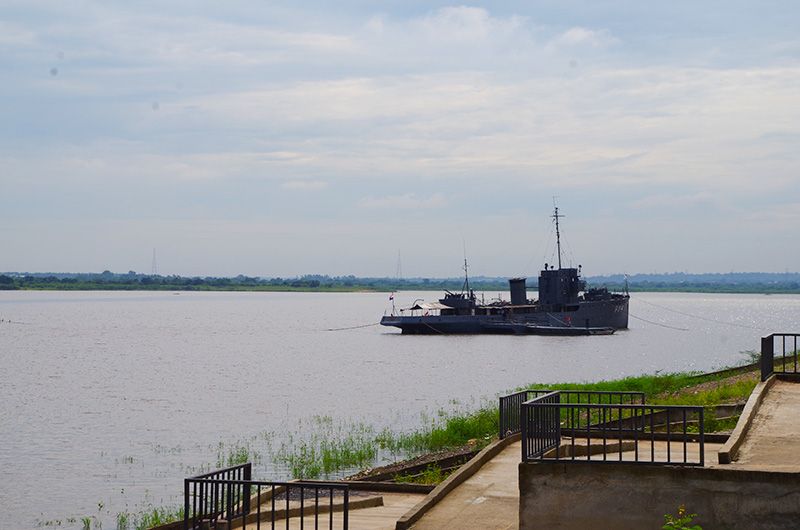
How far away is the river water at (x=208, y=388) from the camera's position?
29797 millimetres

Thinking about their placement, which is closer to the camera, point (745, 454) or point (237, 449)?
point (745, 454)

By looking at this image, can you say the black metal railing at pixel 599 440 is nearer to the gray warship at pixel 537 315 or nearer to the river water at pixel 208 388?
the river water at pixel 208 388

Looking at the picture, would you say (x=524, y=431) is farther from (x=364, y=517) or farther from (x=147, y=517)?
(x=147, y=517)

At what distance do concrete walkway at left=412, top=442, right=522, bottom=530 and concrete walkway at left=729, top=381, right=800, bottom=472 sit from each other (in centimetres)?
339

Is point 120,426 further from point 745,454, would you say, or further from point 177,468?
point 745,454

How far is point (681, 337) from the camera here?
120 m

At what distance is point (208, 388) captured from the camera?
5853cm

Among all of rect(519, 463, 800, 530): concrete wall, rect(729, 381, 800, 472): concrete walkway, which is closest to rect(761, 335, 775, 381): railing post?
rect(729, 381, 800, 472): concrete walkway

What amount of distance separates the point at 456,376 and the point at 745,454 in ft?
172

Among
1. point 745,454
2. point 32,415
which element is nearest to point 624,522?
point 745,454

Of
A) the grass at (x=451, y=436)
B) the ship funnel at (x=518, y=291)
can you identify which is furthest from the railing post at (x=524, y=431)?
the ship funnel at (x=518, y=291)

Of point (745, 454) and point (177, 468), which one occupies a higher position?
point (745, 454)

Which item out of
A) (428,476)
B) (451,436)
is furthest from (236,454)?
(428,476)

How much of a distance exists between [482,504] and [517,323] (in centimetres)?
10058
